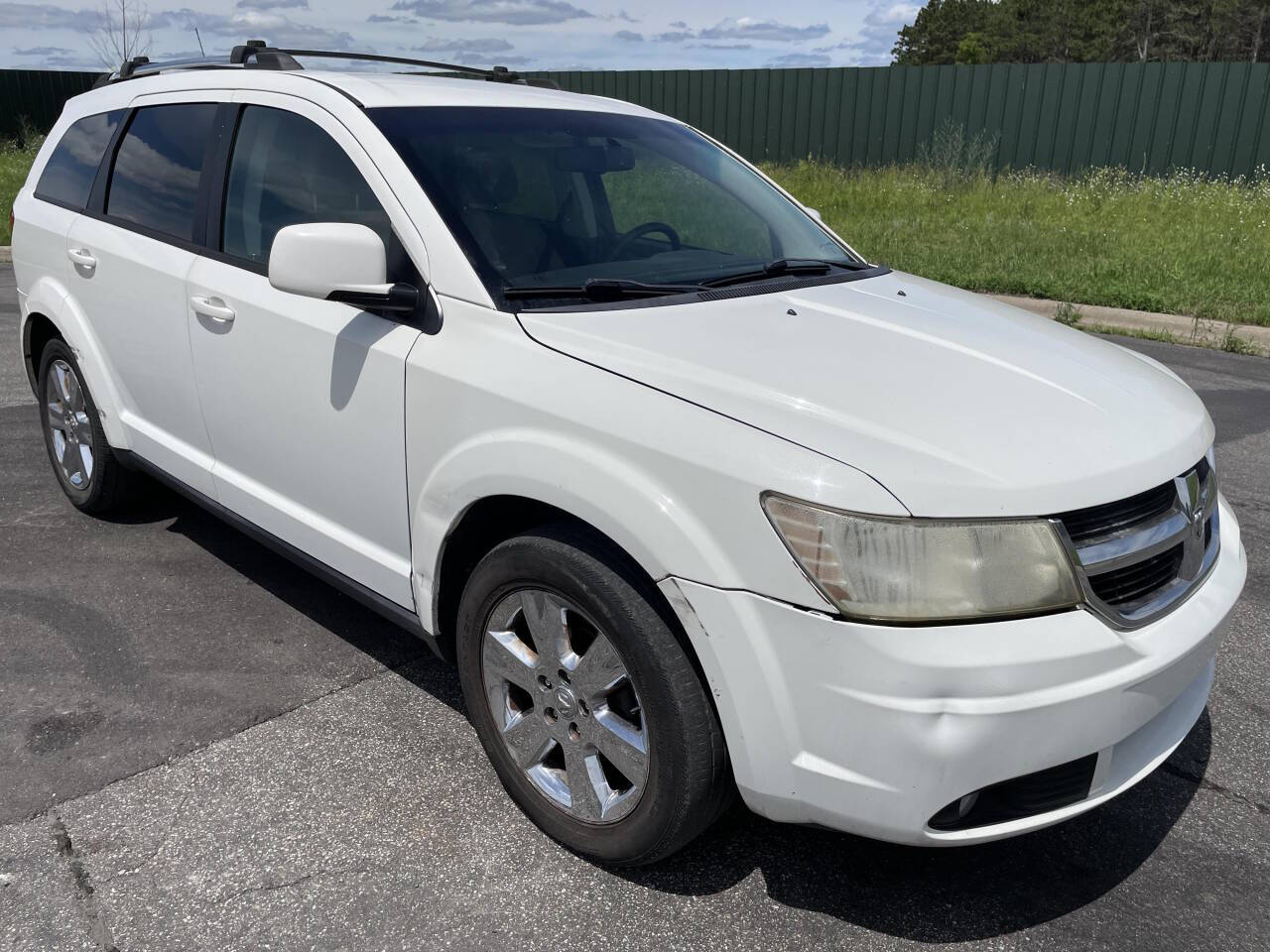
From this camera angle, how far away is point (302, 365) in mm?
3076

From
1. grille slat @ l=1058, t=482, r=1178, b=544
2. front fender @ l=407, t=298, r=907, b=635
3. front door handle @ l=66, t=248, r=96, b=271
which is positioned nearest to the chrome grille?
grille slat @ l=1058, t=482, r=1178, b=544

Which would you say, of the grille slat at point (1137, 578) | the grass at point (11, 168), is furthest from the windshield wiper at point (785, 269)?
the grass at point (11, 168)

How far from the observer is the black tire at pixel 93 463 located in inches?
173

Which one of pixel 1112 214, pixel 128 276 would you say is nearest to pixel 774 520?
pixel 128 276

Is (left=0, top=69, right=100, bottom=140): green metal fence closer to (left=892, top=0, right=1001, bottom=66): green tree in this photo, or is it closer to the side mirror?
the side mirror

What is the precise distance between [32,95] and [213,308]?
90.0 ft

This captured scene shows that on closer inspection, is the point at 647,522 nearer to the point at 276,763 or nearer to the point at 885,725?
the point at 885,725

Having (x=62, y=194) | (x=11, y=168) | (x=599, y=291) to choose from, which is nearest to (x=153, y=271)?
(x=62, y=194)

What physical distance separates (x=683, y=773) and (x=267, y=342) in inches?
72.1

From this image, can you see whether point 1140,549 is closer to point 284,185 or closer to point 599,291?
point 599,291

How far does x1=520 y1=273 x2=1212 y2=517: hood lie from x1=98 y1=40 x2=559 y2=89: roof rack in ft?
5.93

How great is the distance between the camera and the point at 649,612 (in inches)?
88.4

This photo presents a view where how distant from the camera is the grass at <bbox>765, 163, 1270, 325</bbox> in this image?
973 centimetres

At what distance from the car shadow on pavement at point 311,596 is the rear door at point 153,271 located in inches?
22.1
